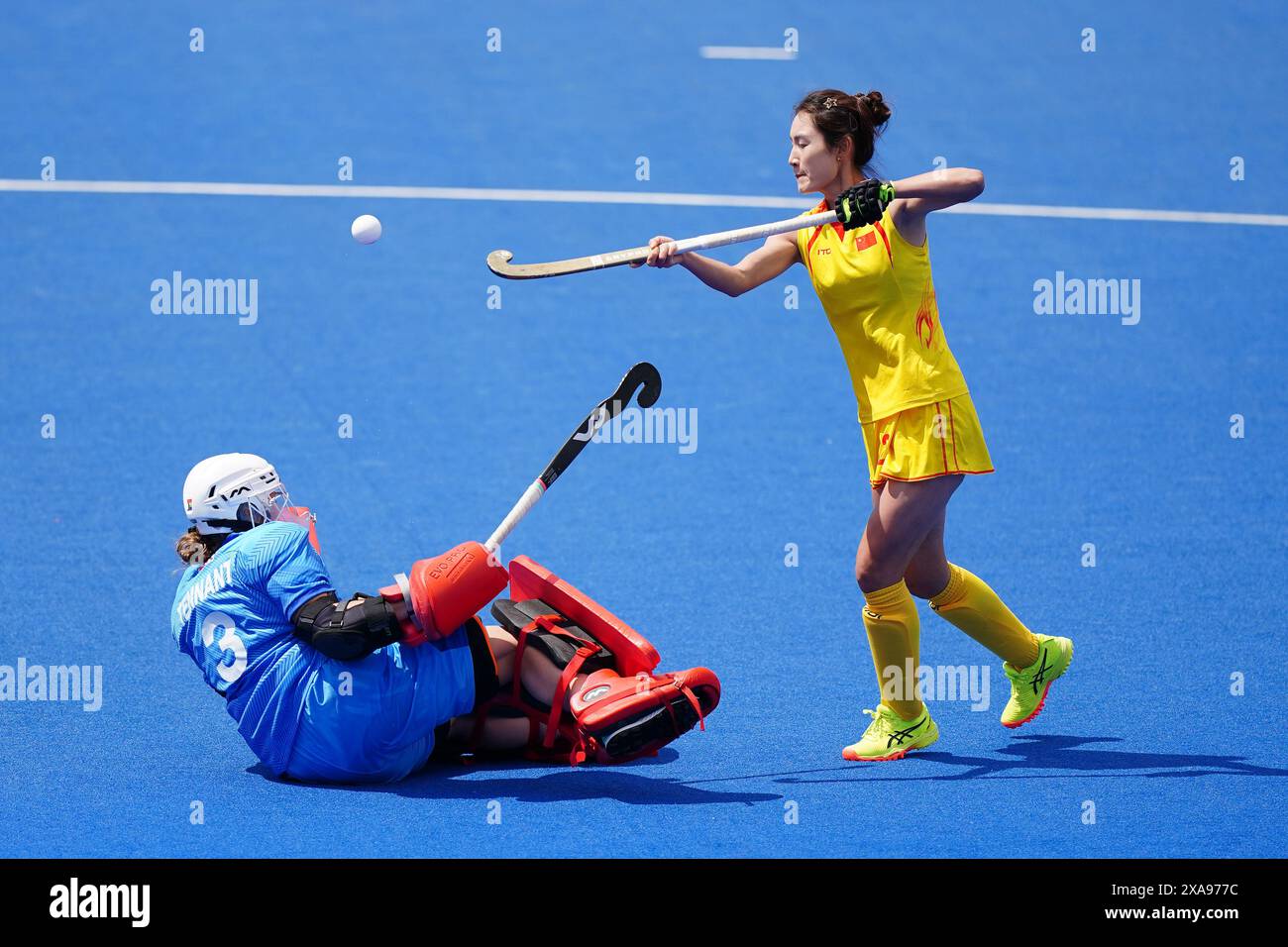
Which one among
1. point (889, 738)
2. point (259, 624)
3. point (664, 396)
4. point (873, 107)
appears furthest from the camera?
point (664, 396)

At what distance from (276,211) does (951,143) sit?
16.5 ft

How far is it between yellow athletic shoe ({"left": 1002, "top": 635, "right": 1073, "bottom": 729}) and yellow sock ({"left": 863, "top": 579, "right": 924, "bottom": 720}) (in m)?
0.52

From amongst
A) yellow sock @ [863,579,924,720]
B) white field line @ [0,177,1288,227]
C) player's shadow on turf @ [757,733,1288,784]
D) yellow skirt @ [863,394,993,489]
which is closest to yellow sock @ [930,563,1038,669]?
yellow sock @ [863,579,924,720]

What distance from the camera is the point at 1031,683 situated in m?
6.41

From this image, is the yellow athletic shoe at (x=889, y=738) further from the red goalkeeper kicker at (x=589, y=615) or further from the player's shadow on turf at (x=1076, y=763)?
the red goalkeeper kicker at (x=589, y=615)

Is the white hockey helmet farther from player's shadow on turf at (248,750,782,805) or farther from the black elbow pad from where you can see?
player's shadow on turf at (248,750,782,805)

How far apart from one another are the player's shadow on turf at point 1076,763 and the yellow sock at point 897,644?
219mm

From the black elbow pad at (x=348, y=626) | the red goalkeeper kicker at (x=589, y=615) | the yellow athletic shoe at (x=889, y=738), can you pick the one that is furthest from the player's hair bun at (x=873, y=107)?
the black elbow pad at (x=348, y=626)

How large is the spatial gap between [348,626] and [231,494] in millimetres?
663

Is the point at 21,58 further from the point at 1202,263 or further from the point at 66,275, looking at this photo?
the point at 1202,263

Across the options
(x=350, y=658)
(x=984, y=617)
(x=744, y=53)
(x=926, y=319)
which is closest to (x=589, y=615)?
(x=350, y=658)

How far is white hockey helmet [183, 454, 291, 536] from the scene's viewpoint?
18.6 ft

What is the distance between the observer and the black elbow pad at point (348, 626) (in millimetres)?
5398

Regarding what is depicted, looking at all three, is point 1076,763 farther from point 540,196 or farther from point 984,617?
point 540,196
